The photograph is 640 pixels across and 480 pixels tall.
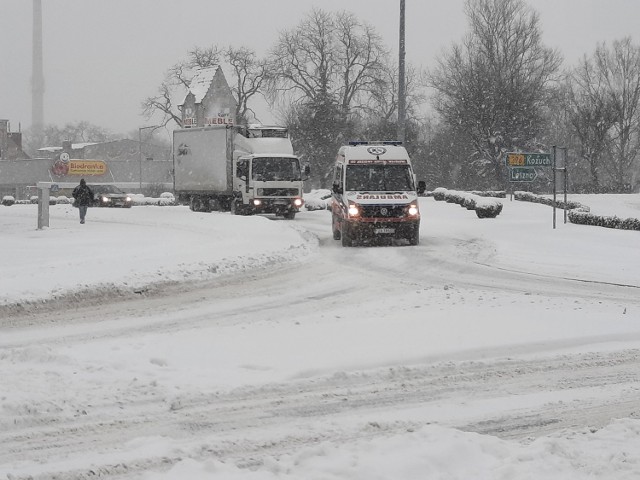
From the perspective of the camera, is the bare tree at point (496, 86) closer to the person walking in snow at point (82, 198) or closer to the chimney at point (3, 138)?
the person walking in snow at point (82, 198)

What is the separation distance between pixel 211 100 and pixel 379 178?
211 feet

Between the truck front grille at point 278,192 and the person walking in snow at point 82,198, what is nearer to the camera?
the person walking in snow at point 82,198

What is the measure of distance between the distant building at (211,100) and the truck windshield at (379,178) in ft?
204

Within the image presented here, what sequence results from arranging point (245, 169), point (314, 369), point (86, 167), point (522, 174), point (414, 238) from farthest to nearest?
point (86, 167) → point (245, 169) → point (522, 174) → point (414, 238) → point (314, 369)

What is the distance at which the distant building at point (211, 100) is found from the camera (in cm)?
8200

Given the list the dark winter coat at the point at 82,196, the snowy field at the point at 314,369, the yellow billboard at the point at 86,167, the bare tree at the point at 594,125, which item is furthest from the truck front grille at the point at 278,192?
the yellow billboard at the point at 86,167

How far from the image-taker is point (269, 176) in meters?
31.7

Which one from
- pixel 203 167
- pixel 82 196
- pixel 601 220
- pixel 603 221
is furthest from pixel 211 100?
pixel 603 221

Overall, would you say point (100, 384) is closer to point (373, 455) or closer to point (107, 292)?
point (373, 455)

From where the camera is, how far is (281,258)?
17234 millimetres

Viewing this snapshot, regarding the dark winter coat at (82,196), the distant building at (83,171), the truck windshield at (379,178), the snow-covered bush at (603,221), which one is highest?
the distant building at (83,171)

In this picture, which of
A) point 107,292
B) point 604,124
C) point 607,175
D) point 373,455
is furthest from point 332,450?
point 607,175

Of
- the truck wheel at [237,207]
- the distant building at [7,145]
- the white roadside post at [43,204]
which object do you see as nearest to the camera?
the white roadside post at [43,204]

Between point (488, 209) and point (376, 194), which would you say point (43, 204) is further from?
point (488, 209)
